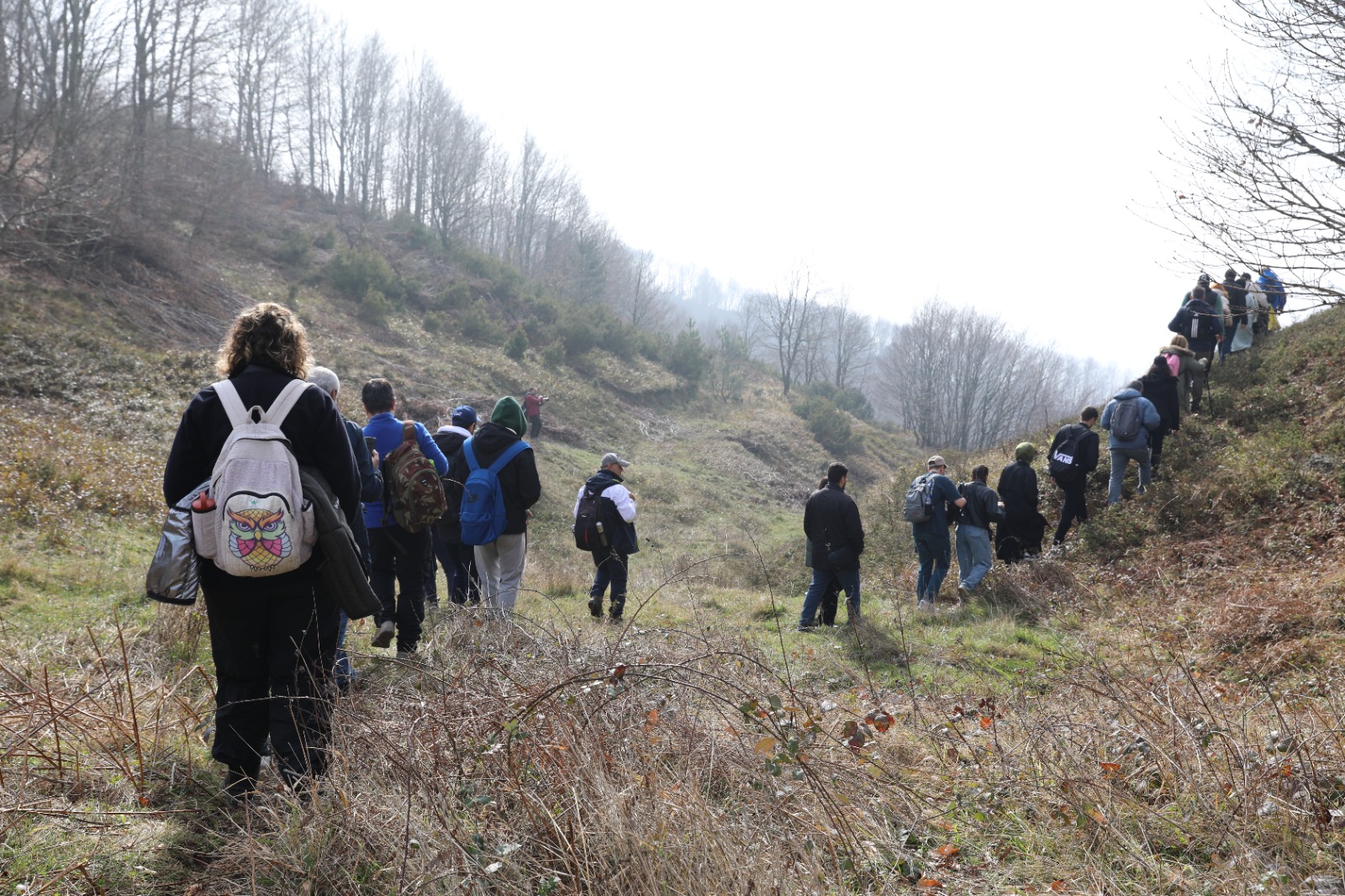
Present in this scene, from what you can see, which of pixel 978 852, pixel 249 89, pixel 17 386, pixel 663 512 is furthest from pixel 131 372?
pixel 249 89

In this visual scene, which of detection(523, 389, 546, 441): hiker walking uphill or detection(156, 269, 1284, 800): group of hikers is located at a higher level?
detection(523, 389, 546, 441): hiker walking uphill

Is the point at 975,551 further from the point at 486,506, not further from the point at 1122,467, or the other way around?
the point at 486,506

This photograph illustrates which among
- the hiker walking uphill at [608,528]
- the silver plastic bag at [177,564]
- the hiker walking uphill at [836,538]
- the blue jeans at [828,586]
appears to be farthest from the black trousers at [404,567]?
the blue jeans at [828,586]

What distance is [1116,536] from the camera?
9.78 meters

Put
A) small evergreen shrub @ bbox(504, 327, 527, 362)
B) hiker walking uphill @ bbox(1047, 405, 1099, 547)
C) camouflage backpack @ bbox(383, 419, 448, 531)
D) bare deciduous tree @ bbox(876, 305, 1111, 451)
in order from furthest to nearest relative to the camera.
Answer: bare deciduous tree @ bbox(876, 305, 1111, 451) → small evergreen shrub @ bbox(504, 327, 527, 362) → hiker walking uphill @ bbox(1047, 405, 1099, 547) → camouflage backpack @ bbox(383, 419, 448, 531)

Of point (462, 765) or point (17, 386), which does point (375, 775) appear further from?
point (17, 386)

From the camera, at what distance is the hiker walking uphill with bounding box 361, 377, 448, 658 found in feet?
15.9

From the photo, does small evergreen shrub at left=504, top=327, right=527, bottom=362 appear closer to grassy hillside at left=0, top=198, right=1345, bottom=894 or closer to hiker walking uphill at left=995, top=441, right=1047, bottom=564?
grassy hillside at left=0, top=198, right=1345, bottom=894

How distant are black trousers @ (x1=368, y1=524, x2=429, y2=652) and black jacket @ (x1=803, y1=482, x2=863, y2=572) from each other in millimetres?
3745

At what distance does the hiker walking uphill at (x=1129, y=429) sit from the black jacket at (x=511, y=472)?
8.06 meters

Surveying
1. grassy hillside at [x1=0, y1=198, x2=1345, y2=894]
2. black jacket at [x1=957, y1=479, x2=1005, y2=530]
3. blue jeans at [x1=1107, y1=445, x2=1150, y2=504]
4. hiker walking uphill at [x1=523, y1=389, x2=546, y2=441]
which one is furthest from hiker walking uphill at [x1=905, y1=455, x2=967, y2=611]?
hiker walking uphill at [x1=523, y1=389, x2=546, y2=441]

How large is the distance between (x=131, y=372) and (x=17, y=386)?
243cm

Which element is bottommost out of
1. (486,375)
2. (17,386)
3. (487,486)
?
(487,486)

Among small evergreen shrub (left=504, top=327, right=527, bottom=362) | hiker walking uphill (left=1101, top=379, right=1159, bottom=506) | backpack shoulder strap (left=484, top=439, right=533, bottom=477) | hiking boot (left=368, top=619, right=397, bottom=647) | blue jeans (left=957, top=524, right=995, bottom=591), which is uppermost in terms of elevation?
small evergreen shrub (left=504, top=327, right=527, bottom=362)
